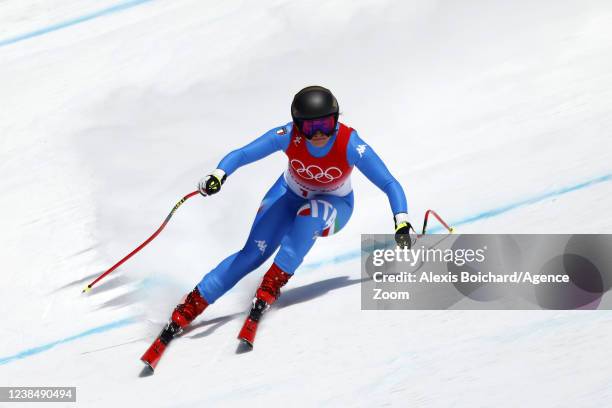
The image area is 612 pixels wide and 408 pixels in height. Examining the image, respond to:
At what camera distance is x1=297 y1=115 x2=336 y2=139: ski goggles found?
3.88 metres

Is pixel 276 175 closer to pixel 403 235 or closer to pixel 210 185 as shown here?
pixel 210 185

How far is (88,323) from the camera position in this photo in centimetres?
450

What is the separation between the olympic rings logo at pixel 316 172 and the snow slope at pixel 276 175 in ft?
2.11

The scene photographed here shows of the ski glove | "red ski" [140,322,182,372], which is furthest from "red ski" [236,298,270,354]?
the ski glove

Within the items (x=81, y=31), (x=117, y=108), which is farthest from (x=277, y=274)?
(x=81, y=31)

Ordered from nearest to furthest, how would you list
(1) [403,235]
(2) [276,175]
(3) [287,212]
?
(1) [403,235] → (3) [287,212] → (2) [276,175]

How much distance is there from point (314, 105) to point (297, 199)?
66cm

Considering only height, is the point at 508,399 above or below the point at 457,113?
below

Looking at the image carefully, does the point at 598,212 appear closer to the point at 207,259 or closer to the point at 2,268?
the point at 207,259

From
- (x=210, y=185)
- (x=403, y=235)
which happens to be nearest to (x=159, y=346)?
(x=210, y=185)

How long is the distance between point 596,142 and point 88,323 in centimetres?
360

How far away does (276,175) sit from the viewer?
601cm

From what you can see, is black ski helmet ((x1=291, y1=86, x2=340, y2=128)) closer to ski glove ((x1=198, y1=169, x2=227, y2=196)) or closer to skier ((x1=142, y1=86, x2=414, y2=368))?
skier ((x1=142, y1=86, x2=414, y2=368))

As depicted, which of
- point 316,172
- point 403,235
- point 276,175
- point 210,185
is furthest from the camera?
point 276,175
